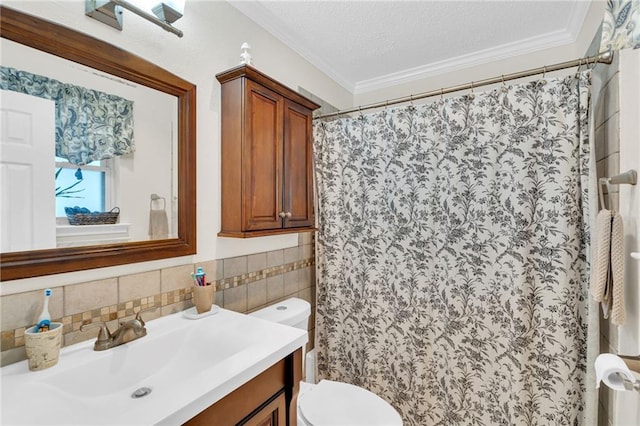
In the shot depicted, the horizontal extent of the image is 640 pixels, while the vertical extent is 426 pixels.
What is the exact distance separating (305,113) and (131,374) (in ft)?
4.93

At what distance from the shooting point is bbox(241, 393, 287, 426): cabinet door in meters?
0.94

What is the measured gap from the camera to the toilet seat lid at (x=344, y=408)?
4.71 feet

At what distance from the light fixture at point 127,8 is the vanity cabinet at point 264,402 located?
4.29 ft

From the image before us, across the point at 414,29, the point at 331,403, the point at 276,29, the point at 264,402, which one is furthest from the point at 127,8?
the point at 331,403

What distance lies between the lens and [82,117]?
1.03 meters

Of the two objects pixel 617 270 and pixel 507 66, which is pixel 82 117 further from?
pixel 507 66

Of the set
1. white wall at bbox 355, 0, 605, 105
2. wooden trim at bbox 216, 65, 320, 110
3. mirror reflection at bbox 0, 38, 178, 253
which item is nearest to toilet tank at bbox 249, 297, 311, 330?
mirror reflection at bbox 0, 38, 178, 253

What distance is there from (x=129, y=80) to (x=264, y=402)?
1.27 meters

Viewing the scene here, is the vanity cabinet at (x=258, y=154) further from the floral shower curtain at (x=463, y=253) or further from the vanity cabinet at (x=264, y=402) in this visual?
the vanity cabinet at (x=264, y=402)

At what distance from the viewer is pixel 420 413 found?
1.79 meters

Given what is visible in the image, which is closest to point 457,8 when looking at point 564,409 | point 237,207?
point 237,207

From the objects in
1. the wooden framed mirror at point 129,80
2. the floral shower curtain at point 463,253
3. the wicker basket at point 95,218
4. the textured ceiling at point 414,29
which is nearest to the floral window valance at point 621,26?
the floral shower curtain at point 463,253

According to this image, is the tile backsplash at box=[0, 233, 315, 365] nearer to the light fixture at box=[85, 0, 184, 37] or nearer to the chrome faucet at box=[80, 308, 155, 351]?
the chrome faucet at box=[80, 308, 155, 351]

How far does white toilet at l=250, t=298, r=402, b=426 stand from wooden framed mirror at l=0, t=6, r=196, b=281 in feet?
2.12
